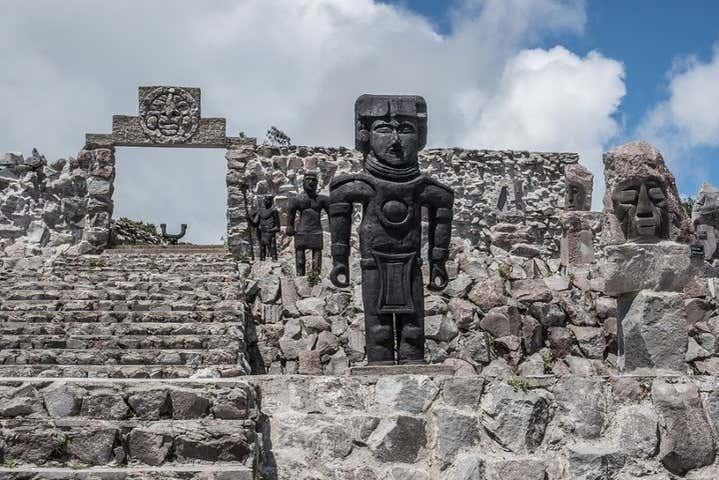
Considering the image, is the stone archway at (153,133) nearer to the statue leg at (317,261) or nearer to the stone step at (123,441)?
the statue leg at (317,261)

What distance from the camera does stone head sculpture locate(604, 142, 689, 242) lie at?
499cm

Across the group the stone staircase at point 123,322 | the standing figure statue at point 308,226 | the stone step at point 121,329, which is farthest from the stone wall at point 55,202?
the stone step at point 121,329

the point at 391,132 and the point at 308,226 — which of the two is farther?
the point at 308,226

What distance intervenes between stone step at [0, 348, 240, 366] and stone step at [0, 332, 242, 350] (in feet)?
0.53

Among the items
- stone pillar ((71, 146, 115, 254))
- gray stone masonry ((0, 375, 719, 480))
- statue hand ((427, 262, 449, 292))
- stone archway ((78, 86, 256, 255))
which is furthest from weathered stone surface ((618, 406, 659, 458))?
stone archway ((78, 86, 256, 255))

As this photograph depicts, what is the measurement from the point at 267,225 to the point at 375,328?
761 centimetres

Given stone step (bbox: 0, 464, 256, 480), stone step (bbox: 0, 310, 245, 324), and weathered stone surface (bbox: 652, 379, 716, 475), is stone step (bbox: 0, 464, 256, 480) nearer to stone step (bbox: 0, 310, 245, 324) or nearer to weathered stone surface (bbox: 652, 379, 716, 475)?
weathered stone surface (bbox: 652, 379, 716, 475)

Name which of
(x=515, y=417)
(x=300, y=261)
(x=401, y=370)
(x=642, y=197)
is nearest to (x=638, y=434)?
(x=515, y=417)

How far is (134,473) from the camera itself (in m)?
3.29

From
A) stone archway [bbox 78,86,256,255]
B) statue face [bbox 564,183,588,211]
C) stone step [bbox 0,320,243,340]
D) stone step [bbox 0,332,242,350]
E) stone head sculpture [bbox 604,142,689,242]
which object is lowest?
stone step [bbox 0,332,242,350]

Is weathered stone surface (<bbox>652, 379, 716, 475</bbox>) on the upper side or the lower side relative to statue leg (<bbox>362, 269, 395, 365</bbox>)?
lower

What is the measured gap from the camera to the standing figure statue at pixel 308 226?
1055 centimetres

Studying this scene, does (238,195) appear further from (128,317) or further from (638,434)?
(638,434)

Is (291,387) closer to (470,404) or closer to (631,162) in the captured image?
(470,404)
